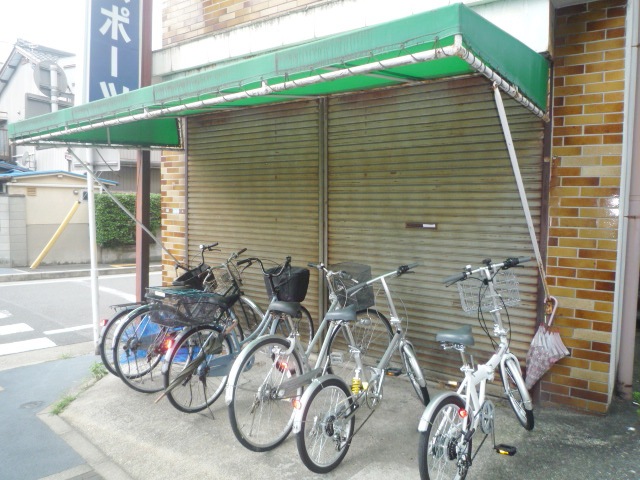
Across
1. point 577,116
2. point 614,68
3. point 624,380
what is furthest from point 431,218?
point 624,380

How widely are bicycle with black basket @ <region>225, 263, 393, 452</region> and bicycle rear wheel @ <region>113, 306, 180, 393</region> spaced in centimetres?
100

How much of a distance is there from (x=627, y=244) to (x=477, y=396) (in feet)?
7.11

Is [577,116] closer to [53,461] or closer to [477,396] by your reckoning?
[477,396]

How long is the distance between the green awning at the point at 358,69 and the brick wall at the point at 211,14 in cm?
151

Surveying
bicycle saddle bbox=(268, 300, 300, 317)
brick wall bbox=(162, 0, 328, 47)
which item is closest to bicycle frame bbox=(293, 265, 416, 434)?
bicycle saddle bbox=(268, 300, 300, 317)

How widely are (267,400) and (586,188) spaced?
301cm

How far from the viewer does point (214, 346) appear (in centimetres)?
442

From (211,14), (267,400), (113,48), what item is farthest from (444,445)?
(211,14)

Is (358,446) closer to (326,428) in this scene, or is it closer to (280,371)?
(326,428)

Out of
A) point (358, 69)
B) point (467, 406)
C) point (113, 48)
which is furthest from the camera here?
point (113, 48)

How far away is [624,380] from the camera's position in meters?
4.49

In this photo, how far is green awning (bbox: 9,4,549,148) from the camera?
254 cm

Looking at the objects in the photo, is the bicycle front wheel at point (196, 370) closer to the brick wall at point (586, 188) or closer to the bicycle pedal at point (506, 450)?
the bicycle pedal at point (506, 450)

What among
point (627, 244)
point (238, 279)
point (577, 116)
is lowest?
point (238, 279)
